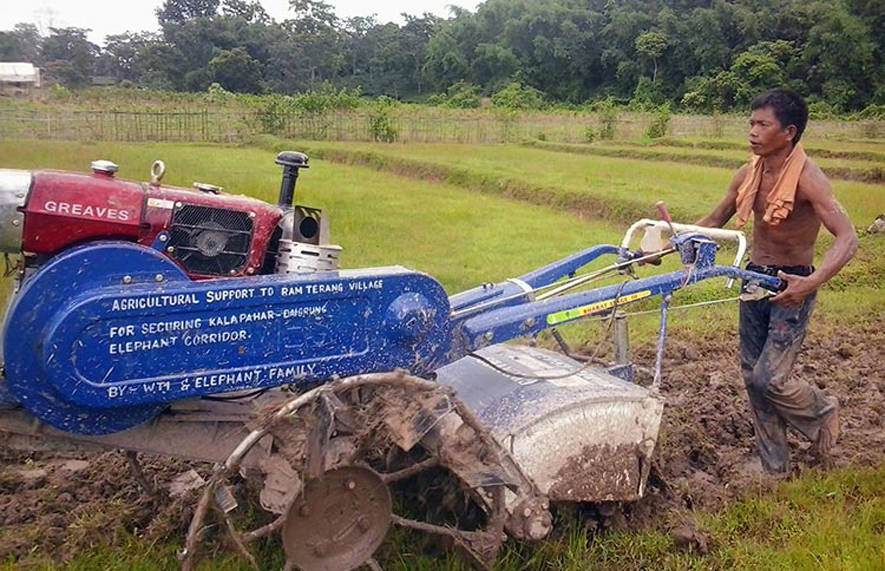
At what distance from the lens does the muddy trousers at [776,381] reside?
4.16 metres

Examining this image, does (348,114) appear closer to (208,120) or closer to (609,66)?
(208,120)

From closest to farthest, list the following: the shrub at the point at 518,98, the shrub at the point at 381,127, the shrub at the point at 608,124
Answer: the shrub at the point at 381,127 < the shrub at the point at 608,124 < the shrub at the point at 518,98

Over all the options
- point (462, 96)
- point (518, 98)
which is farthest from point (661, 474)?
point (462, 96)

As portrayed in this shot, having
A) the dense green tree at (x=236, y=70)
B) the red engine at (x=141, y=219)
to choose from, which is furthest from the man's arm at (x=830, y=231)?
the dense green tree at (x=236, y=70)

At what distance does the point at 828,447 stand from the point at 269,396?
9.83 ft

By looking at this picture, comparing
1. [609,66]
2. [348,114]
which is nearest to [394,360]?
[348,114]

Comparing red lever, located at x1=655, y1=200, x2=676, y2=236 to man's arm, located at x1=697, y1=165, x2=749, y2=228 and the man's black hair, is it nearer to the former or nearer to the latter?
man's arm, located at x1=697, y1=165, x2=749, y2=228

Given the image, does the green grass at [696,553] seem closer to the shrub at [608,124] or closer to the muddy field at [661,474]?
the muddy field at [661,474]

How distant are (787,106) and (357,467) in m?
2.78

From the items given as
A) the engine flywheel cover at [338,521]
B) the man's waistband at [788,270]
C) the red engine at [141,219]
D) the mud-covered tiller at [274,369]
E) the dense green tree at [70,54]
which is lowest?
the dense green tree at [70,54]

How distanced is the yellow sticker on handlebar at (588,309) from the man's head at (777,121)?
1112 mm

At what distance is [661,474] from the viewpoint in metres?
3.91

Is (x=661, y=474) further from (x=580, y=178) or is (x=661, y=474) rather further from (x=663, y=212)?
(x=580, y=178)

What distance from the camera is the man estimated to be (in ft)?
12.9
